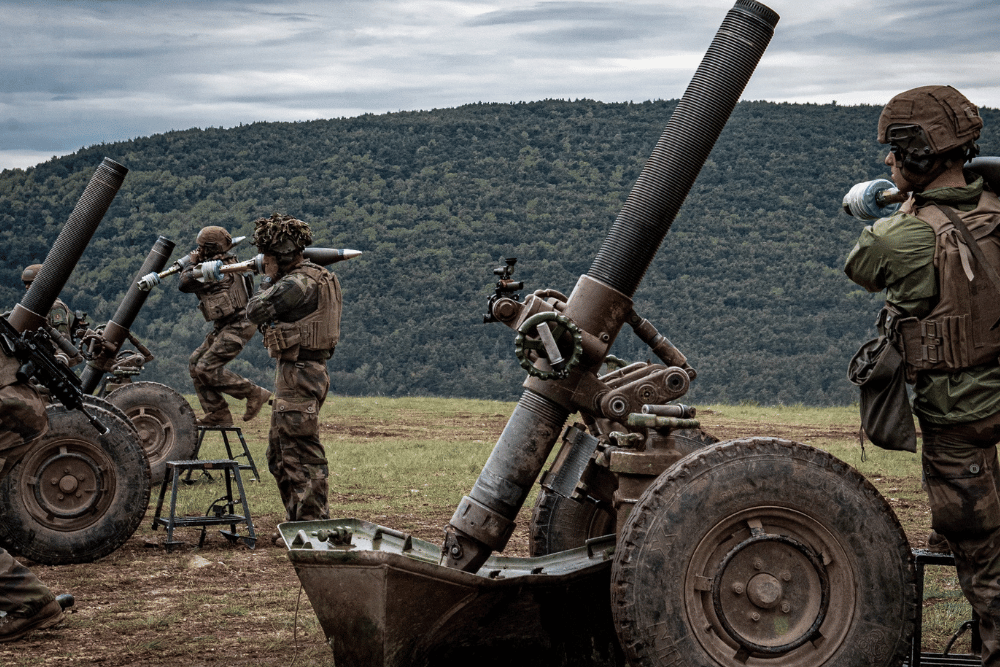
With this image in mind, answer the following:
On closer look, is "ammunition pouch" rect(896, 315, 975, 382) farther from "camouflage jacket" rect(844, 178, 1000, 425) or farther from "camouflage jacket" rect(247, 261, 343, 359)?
"camouflage jacket" rect(247, 261, 343, 359)

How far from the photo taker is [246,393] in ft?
48.3

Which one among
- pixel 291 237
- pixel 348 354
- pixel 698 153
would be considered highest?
pixel 698 153

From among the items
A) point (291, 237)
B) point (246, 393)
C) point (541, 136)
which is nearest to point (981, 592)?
point (291, 237)

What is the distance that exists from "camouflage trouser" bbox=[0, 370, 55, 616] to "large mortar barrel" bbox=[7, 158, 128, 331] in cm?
76

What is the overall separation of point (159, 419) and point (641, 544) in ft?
34.3

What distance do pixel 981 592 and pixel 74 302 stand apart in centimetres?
4276

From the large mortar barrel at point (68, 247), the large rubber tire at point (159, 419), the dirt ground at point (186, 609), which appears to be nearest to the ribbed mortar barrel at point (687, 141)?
the dirt ground at point (186, 609)

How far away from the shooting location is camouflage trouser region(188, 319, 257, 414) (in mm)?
14250

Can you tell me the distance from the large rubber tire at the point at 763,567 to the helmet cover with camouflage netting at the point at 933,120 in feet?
4.48

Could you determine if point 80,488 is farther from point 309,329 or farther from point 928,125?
point 928,125

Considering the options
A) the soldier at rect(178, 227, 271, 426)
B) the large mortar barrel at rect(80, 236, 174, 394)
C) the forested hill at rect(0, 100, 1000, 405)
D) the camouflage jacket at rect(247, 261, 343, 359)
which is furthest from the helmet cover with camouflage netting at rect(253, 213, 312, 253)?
the forested hill at rect(0, 100, 1000, 405)

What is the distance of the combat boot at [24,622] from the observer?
691 centimetres

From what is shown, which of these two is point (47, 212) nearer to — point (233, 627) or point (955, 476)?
point (233, 627)

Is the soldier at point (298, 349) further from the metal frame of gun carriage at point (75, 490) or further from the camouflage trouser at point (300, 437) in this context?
the metal frame of gun carriage at point (75, 490)
